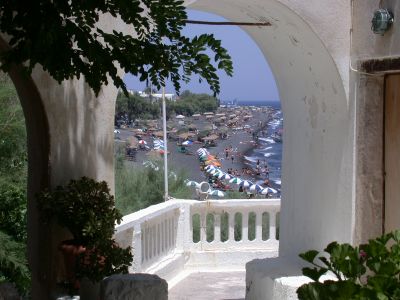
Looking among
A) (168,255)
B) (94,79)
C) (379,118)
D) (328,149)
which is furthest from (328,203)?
(94,79)

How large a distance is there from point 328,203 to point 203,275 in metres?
2.74

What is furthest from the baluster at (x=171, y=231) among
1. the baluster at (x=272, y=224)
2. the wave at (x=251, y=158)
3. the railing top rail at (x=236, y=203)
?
the wave at (x=251, y=158)

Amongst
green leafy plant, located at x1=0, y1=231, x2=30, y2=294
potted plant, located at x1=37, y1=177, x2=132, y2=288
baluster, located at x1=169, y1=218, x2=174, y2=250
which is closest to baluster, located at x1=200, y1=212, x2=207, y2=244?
baluster, located at x1=169, y1=218, x2=174, y2=250

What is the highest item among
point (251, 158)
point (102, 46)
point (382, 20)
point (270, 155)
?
point (382, 20)

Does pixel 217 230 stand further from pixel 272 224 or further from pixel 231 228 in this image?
pixel 272 224

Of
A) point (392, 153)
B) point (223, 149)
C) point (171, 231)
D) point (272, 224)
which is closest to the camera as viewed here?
point (392, 153)

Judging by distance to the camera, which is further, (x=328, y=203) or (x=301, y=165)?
(x=301, y=165)

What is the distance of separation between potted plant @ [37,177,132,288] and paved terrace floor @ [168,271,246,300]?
115 inches

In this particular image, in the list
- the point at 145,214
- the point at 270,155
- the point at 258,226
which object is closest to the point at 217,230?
the point at 258,226

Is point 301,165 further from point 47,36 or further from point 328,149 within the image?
point 47,36

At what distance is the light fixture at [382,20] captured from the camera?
5.88 m

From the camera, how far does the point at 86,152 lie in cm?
562

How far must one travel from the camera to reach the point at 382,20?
588 centimetres

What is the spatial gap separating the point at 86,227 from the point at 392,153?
2.53 m
